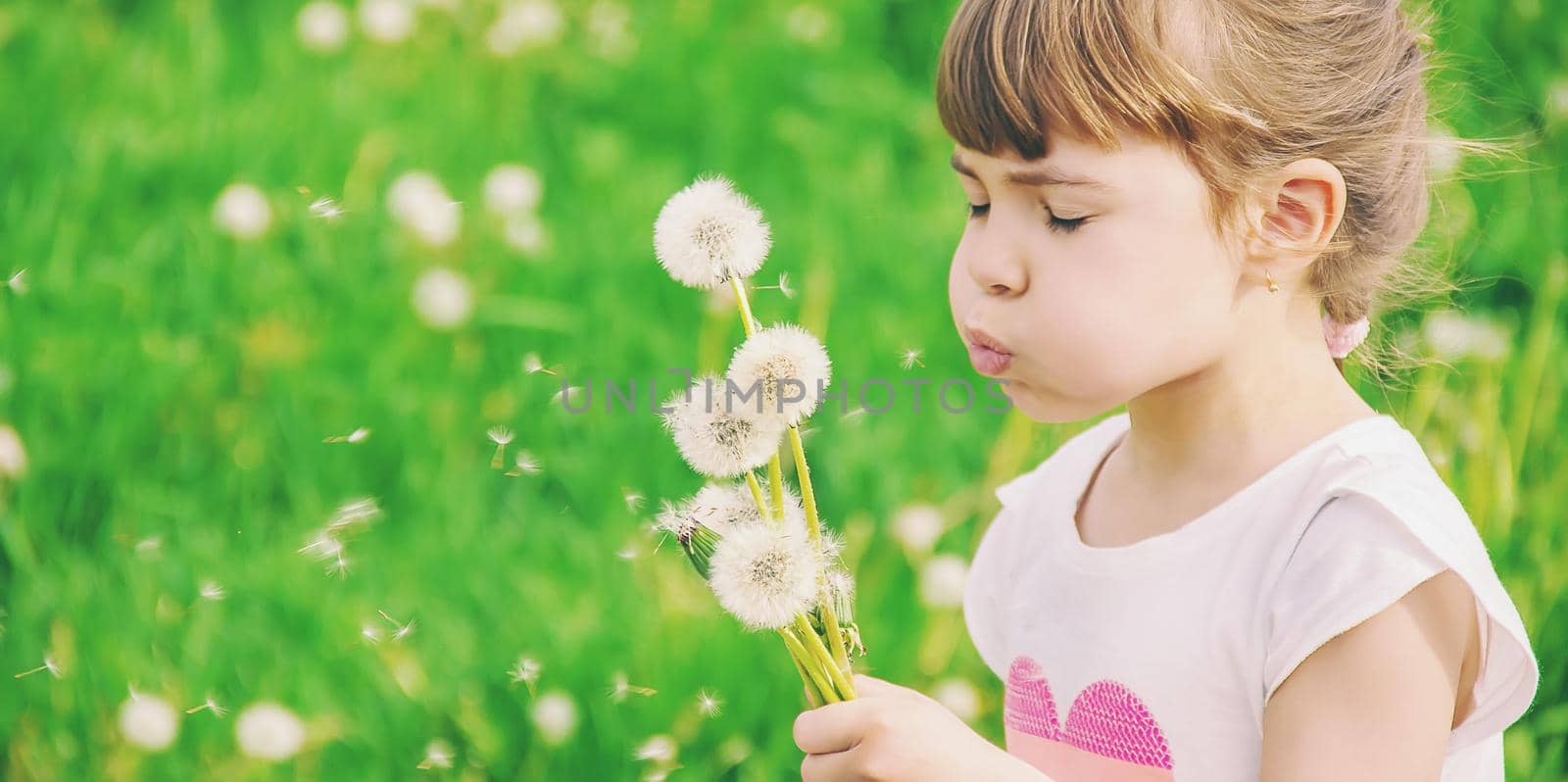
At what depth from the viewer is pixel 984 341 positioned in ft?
3.44

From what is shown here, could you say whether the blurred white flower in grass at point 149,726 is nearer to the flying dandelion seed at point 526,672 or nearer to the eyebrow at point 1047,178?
the flying dandelion seed at point 526,672

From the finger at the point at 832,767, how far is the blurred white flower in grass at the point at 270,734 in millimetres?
709

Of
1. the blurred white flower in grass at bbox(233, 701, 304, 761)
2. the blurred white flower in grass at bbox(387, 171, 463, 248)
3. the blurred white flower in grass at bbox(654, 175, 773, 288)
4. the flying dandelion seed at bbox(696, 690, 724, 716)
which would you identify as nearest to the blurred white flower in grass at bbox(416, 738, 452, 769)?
the blurred white flower in grass at bbox(233, 701, 304, 761)

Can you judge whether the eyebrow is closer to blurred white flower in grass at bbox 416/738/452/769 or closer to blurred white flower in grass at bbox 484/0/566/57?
blurred white flower in grass at bbox 416/738/452/769

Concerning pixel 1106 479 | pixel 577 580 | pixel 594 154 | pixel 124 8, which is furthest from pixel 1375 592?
pixel 124 8

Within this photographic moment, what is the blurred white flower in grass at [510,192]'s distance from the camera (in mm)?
2289

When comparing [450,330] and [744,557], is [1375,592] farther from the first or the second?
[450,330]

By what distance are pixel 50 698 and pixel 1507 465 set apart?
1574 mm

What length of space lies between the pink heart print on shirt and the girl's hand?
113 millimetres

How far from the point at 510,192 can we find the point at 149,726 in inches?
39.3

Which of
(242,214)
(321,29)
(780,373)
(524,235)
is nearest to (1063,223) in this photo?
(780,373)

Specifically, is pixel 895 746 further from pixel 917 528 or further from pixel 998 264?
pixel 917 528

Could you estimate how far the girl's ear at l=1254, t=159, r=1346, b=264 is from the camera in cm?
105

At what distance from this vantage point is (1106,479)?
125 centimetres
